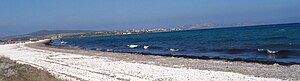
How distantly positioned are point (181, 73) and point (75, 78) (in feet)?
16.8

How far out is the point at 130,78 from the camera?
59.7 ft

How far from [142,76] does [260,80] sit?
17.6 feet

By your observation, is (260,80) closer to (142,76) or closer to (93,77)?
(142,76)

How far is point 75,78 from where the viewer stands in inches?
739

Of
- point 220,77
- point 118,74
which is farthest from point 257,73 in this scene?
point 118,74

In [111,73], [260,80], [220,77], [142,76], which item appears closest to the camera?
[260,80]

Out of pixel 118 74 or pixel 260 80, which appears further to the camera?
pixel 118 74

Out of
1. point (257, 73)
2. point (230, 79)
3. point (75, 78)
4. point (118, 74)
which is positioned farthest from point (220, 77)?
point (75, 78)

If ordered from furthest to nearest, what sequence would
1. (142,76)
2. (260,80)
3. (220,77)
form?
(142,76)
(220,77)
(260,80)

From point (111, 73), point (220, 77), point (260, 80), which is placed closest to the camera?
point (260, 80)

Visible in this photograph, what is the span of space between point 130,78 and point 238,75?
4.86 meters

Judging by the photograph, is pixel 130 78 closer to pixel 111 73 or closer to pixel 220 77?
pixel 111 73

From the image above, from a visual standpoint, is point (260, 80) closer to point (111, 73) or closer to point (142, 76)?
point (142, 76)

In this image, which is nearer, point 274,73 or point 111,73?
point 274,73
